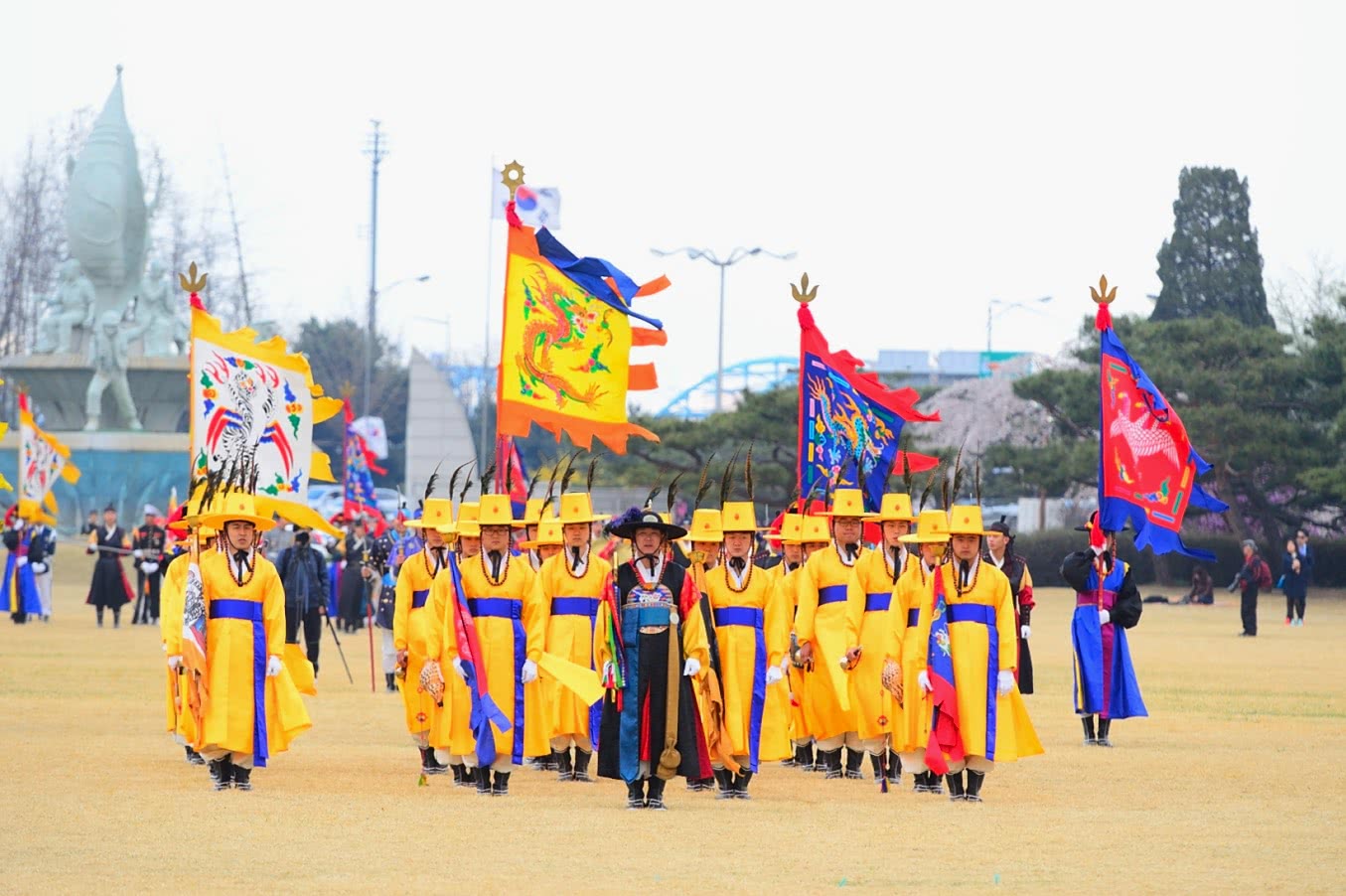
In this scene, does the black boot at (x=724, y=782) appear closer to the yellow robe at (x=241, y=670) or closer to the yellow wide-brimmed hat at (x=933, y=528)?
the yellow wide-brimmed hat at (x=933, y=528)

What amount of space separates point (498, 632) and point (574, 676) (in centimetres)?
96

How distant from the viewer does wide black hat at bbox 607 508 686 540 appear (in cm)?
1210

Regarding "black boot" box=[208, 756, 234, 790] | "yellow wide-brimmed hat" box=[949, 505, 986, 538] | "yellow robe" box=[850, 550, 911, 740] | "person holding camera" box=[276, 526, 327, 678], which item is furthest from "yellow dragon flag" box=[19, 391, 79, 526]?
"yellow wide-brimmed hat" box=[949, 505, 986, 538]

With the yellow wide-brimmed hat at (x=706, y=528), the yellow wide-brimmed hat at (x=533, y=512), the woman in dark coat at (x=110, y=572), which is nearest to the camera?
the yellow wide-brimmed hat at (x=706, y=528)

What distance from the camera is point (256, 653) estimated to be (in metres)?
13.0

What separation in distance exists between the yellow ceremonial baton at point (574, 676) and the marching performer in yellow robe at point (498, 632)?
0.29m

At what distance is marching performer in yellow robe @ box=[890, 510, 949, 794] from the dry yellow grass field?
24 centimetres

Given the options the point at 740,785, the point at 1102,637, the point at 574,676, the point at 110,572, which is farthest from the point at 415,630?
the point at 110,572

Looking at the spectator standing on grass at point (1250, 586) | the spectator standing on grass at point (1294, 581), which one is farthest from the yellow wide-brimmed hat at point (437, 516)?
the spectator standing on grass at point (1294, 581)

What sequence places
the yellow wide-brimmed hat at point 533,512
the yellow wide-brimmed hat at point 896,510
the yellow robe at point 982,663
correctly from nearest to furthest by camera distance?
the yellow robe at point 982,663
the yellow wide-brimmed hat at point 896,510
the yellow wide-brimmed hat at point 533,512

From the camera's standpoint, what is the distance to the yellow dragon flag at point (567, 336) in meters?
16.3

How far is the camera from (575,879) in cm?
927

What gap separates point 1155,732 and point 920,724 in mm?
5267

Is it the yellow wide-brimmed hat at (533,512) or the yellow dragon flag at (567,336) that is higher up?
the yellow dragon flag at (567,336)
